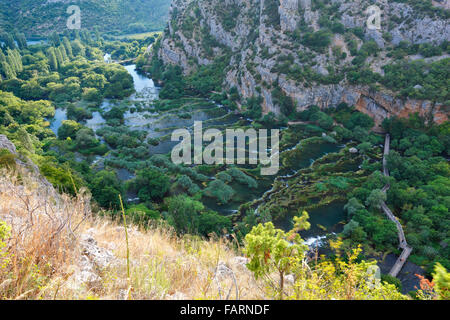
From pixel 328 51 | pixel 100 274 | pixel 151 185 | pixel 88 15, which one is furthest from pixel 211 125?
pixel 88 15

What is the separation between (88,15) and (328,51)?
92.5 metres

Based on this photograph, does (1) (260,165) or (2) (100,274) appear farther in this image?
(1) (260,165)

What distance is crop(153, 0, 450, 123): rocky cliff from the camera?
3597 cm

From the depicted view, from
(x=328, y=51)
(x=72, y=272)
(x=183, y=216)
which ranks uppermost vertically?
(x=328, y=51)

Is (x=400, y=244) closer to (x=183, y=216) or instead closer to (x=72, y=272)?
(x=183, y=216)

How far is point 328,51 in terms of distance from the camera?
40.3 m

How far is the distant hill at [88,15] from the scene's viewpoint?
89438mm

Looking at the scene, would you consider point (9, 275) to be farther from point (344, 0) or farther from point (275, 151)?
point (344, 0)

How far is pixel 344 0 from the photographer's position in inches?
1713

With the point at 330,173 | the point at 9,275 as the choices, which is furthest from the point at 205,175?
the point at 9,275

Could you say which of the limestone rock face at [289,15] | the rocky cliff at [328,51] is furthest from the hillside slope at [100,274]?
the limestone rock face at [289,15]

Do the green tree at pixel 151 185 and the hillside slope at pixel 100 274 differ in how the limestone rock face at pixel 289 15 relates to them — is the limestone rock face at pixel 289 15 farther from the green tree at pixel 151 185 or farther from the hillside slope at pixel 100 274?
the hillside slope at pixel 100 274
